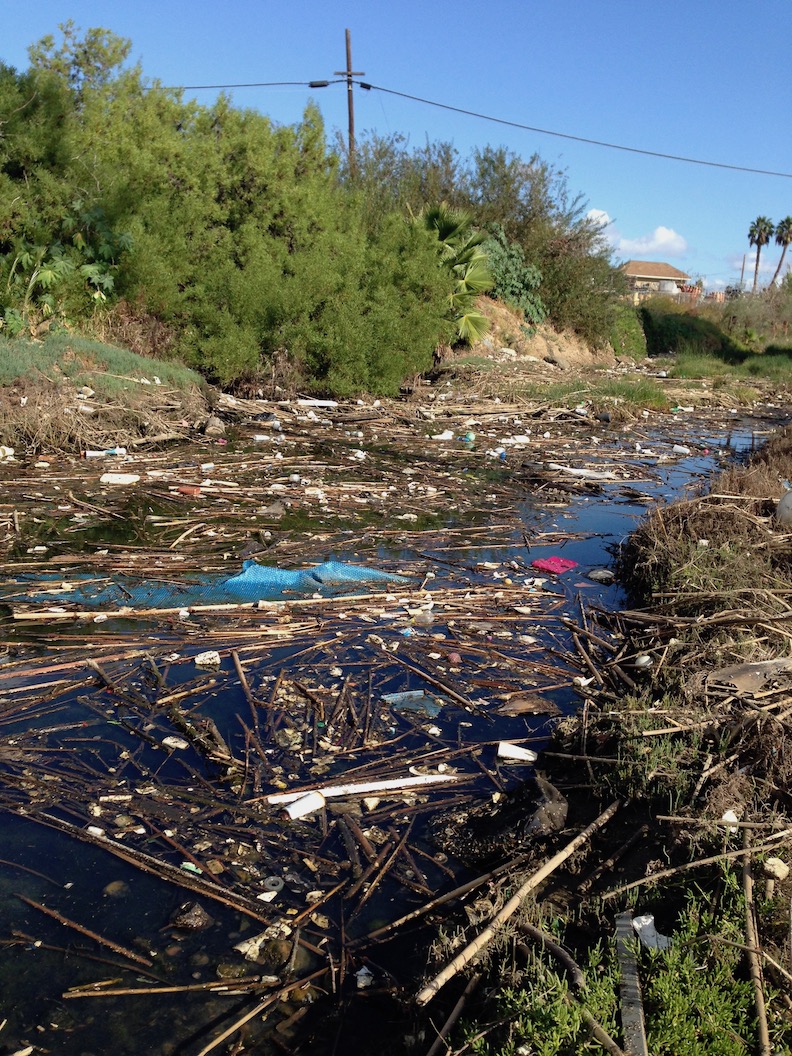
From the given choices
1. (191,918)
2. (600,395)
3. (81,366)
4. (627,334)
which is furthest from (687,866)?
(627,334)

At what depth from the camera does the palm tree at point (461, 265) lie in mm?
18312

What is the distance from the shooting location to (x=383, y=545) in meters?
6.48

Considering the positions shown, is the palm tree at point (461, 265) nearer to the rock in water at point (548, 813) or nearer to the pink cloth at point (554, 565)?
the pink cloth at point (554, 565)

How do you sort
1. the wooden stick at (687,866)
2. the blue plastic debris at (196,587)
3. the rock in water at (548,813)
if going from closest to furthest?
the wooden stick at (687,866) < the rock in water at (548,813) < the blue plastic debris at (196,587)

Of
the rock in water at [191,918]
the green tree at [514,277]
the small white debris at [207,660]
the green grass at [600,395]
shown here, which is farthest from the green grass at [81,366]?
the green tree at [514,277]

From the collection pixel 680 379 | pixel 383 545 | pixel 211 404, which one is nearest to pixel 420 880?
pixel 383 545

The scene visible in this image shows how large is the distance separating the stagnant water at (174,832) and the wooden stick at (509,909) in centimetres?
18

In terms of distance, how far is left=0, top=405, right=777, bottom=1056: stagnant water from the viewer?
222 cm

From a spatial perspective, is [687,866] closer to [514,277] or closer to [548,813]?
[548,813]

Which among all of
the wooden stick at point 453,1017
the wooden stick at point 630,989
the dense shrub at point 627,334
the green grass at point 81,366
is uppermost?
the dense shrub at point 627,334

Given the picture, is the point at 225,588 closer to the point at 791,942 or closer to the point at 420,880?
the point at 420,880

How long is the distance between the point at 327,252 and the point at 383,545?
8.77 metres

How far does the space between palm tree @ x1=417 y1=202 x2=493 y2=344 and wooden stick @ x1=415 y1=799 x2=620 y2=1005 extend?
1605cm

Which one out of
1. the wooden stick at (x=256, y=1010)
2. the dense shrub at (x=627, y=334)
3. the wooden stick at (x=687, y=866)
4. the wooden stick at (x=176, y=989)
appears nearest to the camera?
the wooden stick at (x=256, y=1010)
